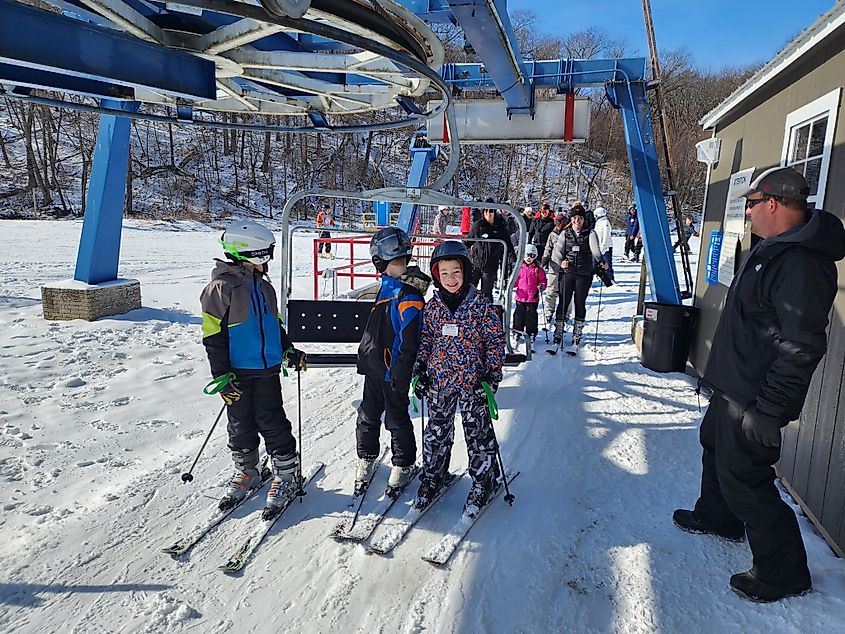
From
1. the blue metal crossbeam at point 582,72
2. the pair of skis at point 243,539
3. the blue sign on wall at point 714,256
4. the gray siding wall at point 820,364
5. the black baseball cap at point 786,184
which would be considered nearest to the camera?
the black baseball cap at point 786,184

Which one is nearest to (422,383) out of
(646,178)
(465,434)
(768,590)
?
(465,434)

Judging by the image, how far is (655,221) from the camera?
21.1ft

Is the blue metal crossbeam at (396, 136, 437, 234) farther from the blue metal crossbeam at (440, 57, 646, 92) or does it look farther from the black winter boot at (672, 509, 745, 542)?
the black winter boot at (672, 509, 745, 542)

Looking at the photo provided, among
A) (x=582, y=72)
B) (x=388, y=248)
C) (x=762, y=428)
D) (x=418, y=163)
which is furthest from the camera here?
(x=418, y=163)

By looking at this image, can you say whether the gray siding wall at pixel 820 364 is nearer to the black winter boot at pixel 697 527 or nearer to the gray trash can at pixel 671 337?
the black winter boot at pixel 697 527

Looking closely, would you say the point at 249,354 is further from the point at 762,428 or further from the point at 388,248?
the point at 762,428

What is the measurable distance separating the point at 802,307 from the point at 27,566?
11.9 ft

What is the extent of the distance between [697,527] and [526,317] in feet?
13.4

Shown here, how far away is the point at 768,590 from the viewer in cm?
231

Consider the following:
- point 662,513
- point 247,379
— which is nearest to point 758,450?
point 662,513

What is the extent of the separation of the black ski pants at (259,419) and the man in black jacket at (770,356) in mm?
2320

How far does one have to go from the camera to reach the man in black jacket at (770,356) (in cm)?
205

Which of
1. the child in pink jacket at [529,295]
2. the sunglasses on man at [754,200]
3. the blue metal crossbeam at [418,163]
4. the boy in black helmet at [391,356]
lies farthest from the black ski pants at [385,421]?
the blue metal crossbeam at [418,163]

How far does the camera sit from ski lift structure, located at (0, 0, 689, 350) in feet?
6.66
